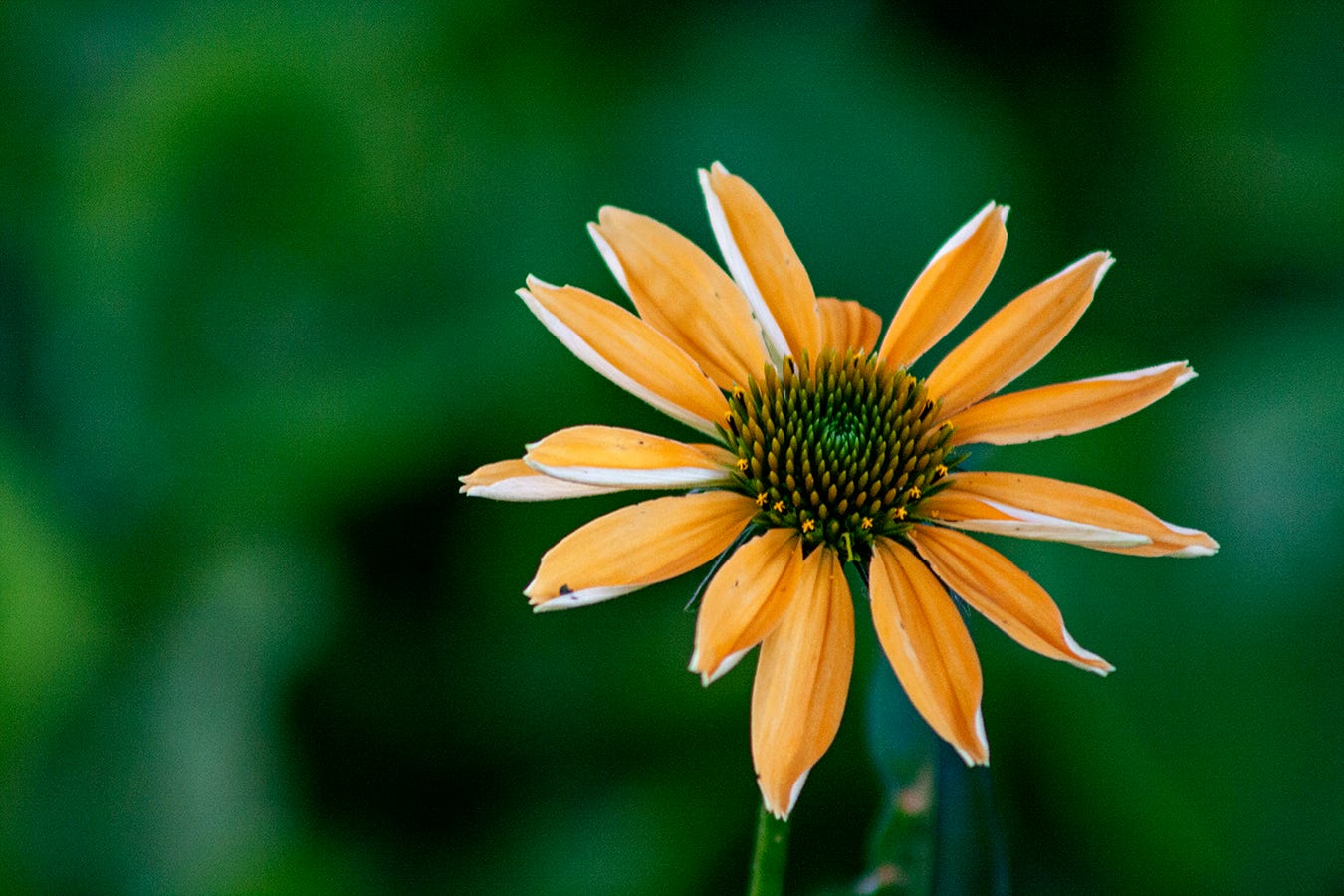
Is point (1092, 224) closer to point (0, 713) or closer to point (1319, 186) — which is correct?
point (1319, 186)

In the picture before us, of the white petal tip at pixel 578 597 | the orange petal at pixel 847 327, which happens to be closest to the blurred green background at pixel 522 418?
the orange petal at pixel 847 327

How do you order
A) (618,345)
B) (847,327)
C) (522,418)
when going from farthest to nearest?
(522,418), (847,327), (618,345)

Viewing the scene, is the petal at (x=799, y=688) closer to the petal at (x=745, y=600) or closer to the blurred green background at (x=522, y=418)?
the petal at (x=745, y=600)

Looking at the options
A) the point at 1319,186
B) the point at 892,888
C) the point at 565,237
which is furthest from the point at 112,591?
the point at 1319,186

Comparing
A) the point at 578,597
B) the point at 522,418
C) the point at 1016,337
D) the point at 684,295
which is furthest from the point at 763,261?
the point at 522,418

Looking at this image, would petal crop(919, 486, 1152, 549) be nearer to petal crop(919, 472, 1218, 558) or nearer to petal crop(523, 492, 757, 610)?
petal crop(919, 472, 1218, 558)

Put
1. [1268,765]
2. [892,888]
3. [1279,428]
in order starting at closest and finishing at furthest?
1. [892,888]
2. [1268,765]
3. [1279,428]

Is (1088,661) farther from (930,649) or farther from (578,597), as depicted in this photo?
(578,597)
